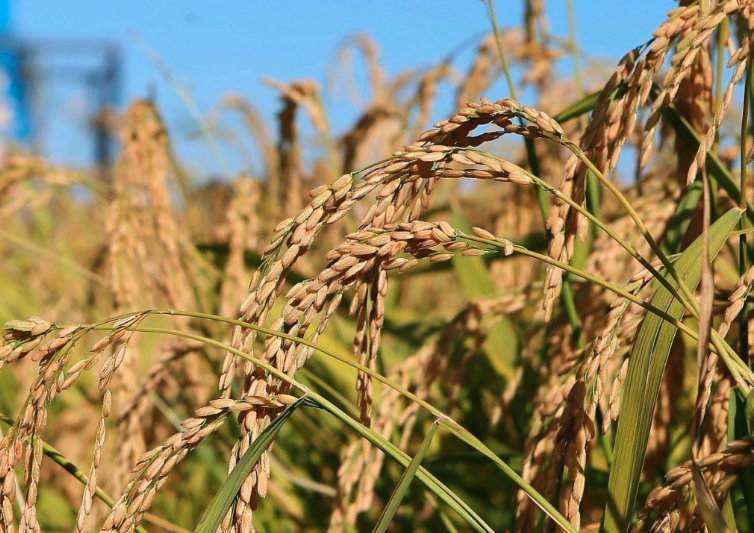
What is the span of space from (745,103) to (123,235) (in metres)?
1.13

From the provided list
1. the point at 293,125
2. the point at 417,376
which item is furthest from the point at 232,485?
the point at 293,125

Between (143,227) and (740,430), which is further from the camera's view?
(143,227)

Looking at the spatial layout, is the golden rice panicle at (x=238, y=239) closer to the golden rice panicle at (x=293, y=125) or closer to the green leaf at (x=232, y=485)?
the golden rice panicle at (x=293, y=125)

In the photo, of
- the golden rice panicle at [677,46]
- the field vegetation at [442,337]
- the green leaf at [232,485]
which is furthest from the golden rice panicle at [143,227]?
the golden rice panicle at [677,46]

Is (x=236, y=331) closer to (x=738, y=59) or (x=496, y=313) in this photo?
(x=738, y=59)

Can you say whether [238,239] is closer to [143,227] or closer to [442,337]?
[143,227]

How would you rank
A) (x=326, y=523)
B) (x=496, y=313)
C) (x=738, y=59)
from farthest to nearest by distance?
(x=326, y=523)
(x=496, y=313)
(x=738, y=59)

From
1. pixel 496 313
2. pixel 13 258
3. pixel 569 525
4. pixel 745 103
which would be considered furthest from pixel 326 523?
pixel 13 258

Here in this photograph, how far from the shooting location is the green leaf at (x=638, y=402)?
77 cm

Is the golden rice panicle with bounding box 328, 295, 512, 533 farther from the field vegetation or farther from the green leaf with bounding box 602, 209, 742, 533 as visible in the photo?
the green leaf with bounding box 602, 209, 742, 533

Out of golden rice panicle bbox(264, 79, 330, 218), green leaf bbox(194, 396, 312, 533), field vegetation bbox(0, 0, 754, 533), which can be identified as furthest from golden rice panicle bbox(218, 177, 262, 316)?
green leaf bbox(194, 396, 312, 533)

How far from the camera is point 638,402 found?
0.79 metres

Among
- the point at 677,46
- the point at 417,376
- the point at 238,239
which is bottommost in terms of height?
the point at 417,376

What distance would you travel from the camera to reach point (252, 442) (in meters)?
0.72
